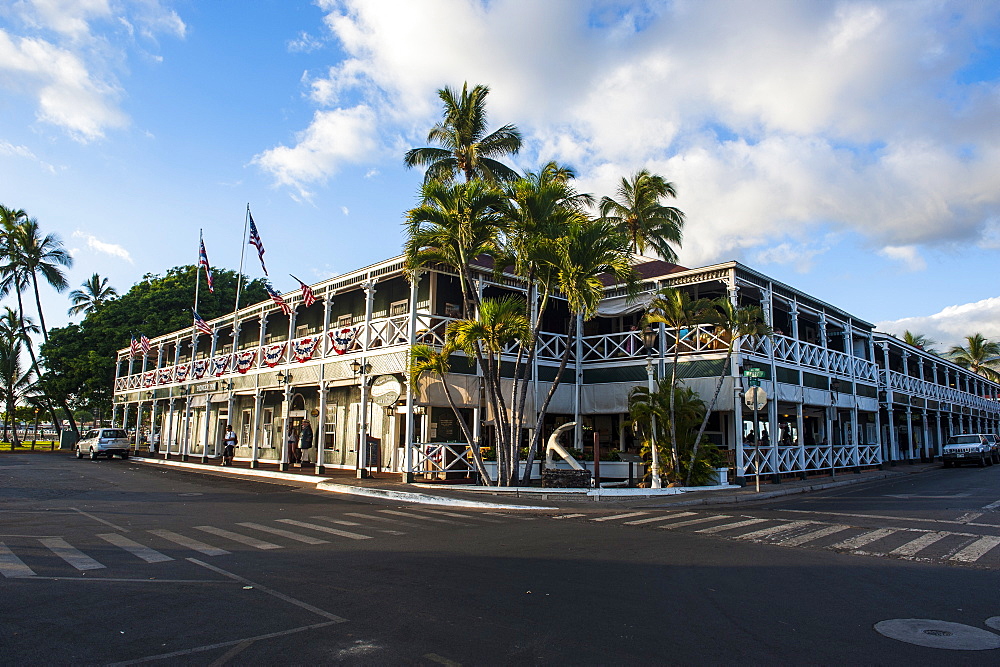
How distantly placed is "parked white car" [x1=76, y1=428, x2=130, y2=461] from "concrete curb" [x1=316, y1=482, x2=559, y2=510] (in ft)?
76.4

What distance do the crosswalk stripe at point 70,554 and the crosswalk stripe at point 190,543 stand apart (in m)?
1.24

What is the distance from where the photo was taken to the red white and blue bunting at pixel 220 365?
29219 millimetres

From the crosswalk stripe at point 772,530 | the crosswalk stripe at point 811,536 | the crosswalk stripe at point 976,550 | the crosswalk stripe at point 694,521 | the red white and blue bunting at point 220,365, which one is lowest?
the crosswalk stripe at point 694,521

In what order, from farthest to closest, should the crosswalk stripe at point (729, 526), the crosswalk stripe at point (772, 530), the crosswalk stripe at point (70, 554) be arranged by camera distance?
1. the crosswalk stripe at point (729, 526)
2. the crosswalk stripe at point (772, 530)
3. the crosswalk stripe at point (70, 554)

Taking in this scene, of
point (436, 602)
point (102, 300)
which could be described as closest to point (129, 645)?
point (436, 602)

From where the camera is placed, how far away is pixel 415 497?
53.8 ft

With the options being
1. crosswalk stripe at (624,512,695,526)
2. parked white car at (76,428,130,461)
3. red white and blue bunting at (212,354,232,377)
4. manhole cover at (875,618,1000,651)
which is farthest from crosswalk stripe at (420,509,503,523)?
parked white car at (76,428,130,461)

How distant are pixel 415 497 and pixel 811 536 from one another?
30.0ft

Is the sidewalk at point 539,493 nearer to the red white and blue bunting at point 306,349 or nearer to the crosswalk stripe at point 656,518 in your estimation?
the crosswalk stripe at point 656,518

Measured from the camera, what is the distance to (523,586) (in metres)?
6.96

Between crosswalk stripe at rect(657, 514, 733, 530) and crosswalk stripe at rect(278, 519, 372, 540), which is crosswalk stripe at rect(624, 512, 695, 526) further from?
crosswalk stripe at rect(278, 519, 372, 540)

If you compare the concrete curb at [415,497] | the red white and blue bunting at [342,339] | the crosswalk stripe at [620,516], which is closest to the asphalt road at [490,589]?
the crosswalk stripe at [620,516]

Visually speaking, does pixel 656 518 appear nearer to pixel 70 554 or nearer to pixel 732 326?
pixel 732 326

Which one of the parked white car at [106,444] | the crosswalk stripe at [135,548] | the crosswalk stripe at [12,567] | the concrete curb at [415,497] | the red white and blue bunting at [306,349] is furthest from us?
the parked white car at [106,444]
